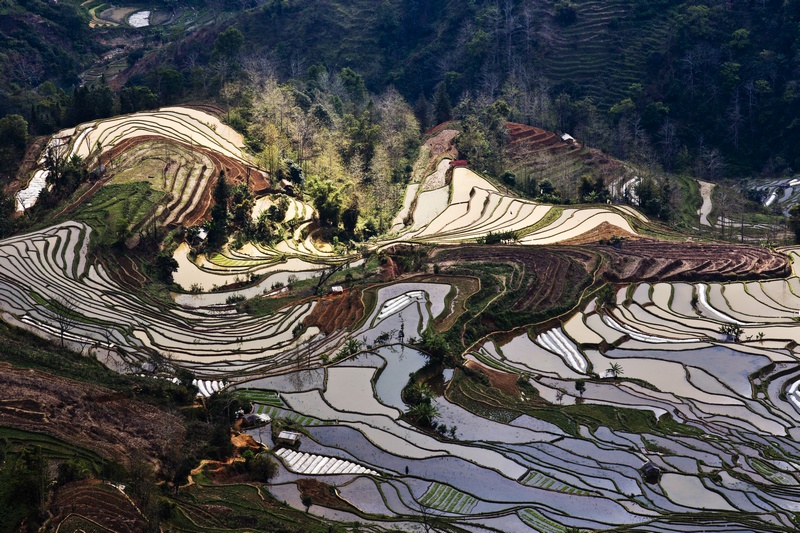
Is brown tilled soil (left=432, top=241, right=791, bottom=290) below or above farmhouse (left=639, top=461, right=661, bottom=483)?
above

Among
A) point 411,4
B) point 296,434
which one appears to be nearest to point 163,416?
point 296,434

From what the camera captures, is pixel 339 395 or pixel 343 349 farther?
pixel 343 349

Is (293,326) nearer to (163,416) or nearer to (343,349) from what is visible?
(343,349)

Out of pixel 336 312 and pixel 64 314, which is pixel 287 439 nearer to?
pixel 336 312

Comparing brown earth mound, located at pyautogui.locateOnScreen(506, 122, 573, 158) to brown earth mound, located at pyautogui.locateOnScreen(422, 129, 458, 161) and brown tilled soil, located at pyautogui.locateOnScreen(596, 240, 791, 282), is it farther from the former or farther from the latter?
brown tilled soil, located at pyautogui.locateOnScreen(596, 240, 791, 282)

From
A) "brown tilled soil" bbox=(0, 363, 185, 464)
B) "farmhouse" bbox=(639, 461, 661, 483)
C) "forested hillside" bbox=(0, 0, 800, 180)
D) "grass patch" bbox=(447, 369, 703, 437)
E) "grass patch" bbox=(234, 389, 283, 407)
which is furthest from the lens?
"forested hillside" bbox=(0, 0, 800, 180)

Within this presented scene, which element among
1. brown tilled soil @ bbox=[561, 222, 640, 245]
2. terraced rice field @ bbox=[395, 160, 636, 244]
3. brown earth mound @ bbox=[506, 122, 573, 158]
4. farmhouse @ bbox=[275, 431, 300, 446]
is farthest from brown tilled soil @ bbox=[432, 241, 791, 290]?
brown earth mound @ bbox=[506, 122, 573, 158]

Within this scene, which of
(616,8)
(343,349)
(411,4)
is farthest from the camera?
(411,4)
